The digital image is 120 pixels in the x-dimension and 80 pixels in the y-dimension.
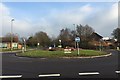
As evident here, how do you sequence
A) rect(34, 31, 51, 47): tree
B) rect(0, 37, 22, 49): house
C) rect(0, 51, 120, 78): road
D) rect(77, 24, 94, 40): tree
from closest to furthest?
rect(0, 51, 120, 78): road
rect(34, 31, 51, 47): tree
rect(0, 37, 22, 49): house
rect(77, 24, 94, 40): tree

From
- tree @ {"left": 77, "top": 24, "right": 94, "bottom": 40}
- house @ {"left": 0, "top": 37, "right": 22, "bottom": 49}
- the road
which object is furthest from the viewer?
tree @ {"left": 77, "top": 24, "right": 94, "bottom": 40}

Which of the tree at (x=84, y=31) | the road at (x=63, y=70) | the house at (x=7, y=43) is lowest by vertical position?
the road at (x=63, y=70)

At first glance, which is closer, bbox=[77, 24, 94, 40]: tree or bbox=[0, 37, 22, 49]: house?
bbox=[0, 37, 22, 49]: house

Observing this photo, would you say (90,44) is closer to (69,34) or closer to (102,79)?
(69,34)

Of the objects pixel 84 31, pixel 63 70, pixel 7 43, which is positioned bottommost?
pixel 63 70

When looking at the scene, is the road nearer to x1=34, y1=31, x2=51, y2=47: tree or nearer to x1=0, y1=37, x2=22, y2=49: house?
x1=34, y1=31, x2=51, y2=47: tree

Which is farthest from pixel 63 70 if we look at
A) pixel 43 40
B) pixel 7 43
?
pixel 7 43

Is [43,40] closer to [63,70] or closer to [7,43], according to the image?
[7,43]

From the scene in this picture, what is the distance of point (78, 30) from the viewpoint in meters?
107

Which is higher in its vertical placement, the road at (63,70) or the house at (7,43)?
the house at (7,43)

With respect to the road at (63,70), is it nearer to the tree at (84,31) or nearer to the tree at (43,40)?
the tree at (43,40)

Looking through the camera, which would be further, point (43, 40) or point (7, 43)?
point (7, 43)

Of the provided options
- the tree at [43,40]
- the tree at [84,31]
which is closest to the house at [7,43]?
the tree at [43,40]

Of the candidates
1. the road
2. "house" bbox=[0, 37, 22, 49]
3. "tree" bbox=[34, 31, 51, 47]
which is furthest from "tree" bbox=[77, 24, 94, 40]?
the road
